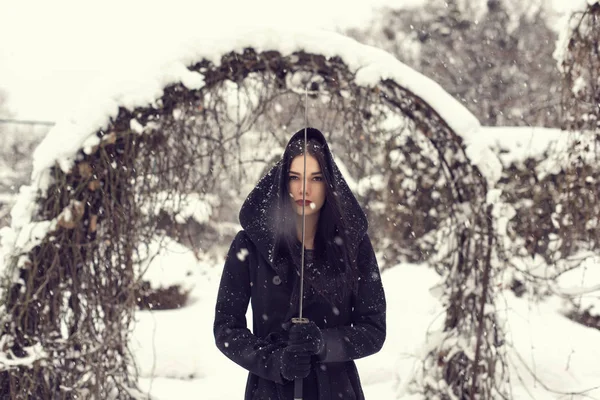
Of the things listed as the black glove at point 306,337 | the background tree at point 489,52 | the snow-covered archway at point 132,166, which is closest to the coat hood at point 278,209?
the black glove at point 306,337

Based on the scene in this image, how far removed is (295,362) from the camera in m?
1.60

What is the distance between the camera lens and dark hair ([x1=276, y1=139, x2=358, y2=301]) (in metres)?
1.80

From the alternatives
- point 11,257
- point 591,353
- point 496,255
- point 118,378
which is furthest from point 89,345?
point 591,353

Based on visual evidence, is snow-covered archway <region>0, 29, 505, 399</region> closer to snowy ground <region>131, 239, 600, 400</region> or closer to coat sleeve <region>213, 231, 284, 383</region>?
snowy ground <region>131, 239, 600, 400</region>

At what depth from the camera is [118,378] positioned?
3.29 metres

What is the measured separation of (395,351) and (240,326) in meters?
4.11

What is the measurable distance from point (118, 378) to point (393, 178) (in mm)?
2078

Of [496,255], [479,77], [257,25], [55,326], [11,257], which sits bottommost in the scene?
[55,326]

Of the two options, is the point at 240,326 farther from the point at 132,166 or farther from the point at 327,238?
the point at 132,166

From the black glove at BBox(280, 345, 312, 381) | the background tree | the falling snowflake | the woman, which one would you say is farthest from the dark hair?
the background tree

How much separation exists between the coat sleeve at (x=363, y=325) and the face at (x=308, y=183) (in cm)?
23

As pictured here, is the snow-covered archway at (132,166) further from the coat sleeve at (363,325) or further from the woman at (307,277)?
the coat sleeve at (363,325)

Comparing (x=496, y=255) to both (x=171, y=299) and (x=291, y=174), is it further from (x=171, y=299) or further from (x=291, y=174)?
(x=171, y=299)

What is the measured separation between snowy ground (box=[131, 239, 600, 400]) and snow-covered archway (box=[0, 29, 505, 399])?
52 centimetres
